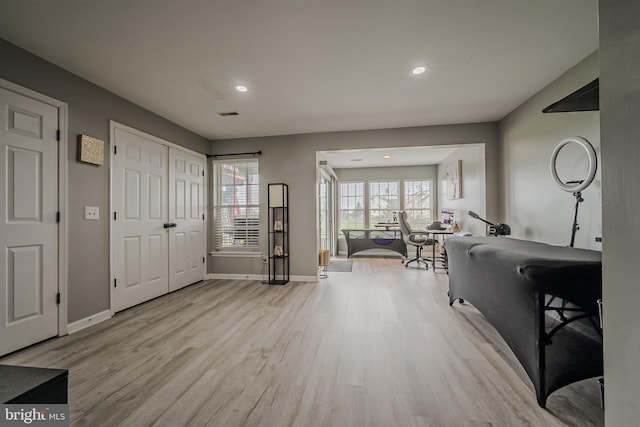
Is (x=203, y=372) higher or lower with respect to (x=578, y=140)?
lower

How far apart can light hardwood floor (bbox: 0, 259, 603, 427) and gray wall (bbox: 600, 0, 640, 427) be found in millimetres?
680

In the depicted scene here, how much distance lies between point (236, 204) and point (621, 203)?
170 inches

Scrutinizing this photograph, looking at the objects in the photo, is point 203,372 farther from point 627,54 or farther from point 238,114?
point 238,114

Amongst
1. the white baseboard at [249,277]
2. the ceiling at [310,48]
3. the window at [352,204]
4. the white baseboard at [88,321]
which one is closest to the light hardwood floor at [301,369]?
the white baseboard at [88,321]

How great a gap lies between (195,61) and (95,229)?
1903 millimetres

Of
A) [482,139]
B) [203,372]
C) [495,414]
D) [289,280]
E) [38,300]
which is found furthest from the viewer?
[289,280]

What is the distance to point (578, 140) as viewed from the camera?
2295mm

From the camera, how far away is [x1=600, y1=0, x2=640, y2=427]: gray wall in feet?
2.54

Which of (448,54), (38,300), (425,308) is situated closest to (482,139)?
(448,54)

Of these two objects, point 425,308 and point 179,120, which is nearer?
point 425,308

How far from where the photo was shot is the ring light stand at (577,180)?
2146 mm

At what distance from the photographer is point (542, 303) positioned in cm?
138

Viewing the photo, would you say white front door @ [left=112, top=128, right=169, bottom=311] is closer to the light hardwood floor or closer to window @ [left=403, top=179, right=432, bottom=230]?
the light hardwood floor

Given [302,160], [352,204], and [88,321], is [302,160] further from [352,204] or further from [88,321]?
[352,204]
